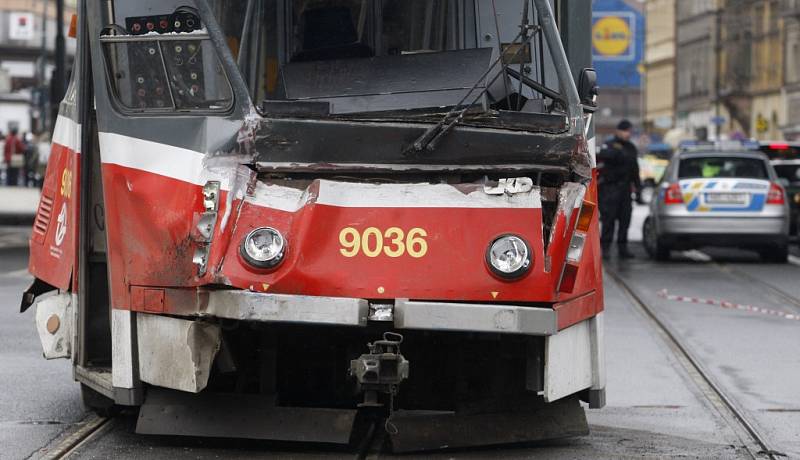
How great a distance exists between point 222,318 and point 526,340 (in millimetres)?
1334

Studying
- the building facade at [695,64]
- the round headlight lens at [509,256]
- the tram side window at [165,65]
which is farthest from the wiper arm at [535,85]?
the building facade at [695,64]

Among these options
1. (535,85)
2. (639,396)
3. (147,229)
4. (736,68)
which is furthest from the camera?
(736,68)

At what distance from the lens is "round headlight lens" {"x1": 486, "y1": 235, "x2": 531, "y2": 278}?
733 centimetres

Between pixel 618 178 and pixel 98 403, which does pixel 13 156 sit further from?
pixel 98 403

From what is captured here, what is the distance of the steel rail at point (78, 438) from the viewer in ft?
26.0

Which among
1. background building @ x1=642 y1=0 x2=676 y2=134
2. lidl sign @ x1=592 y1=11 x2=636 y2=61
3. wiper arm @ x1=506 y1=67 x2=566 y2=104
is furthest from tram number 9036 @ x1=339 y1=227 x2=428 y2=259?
background building @ x1=642 y1=0 x2=676 y2=134

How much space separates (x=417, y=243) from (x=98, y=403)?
8.03ft

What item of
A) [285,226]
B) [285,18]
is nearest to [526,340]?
[285,226]

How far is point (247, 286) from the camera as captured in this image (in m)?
7.28

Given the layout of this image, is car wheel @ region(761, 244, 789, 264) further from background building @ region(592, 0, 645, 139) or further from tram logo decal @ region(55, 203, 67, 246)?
tram logo decal @ region(55, 203, 67, 246)

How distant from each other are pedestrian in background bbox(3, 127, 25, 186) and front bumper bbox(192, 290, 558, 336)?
4131 cm

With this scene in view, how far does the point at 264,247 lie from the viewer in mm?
7324

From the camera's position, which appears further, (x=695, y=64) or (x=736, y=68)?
(x=695, y=64)

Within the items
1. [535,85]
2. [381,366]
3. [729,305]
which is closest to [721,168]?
[729,305]
